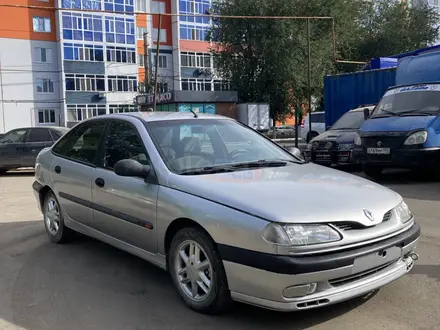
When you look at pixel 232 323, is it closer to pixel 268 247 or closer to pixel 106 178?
pixel 268 247

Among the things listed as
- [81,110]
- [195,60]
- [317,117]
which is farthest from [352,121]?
[195,60]

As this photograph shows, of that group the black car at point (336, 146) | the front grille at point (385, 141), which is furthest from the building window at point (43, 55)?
the front grille at point (385, 141)

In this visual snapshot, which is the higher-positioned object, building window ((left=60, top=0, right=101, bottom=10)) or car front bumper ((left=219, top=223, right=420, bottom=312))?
building window ((left=60, top=0, right=101, bottom=10))

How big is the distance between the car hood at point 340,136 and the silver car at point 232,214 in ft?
22.8

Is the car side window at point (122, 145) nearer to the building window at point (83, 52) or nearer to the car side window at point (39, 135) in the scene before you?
the car side window at point (39, 135)

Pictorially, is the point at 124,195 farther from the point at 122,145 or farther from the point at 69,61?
the point at 69,61

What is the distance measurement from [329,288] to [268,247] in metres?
0.52

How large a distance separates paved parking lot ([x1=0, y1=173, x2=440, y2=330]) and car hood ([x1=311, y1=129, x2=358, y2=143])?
5.84m

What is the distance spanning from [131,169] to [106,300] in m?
1.13

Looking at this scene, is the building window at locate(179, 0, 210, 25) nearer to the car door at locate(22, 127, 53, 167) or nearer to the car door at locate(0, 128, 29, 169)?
the car door at locate(22, 127, 53, 167)

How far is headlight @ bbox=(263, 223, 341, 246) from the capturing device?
3.12m

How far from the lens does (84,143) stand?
5.32 metres

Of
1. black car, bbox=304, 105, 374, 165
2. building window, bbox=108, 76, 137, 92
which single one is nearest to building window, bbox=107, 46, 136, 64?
building window, bbox=108, 76, 137, 92

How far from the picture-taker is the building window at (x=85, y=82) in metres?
47.3
